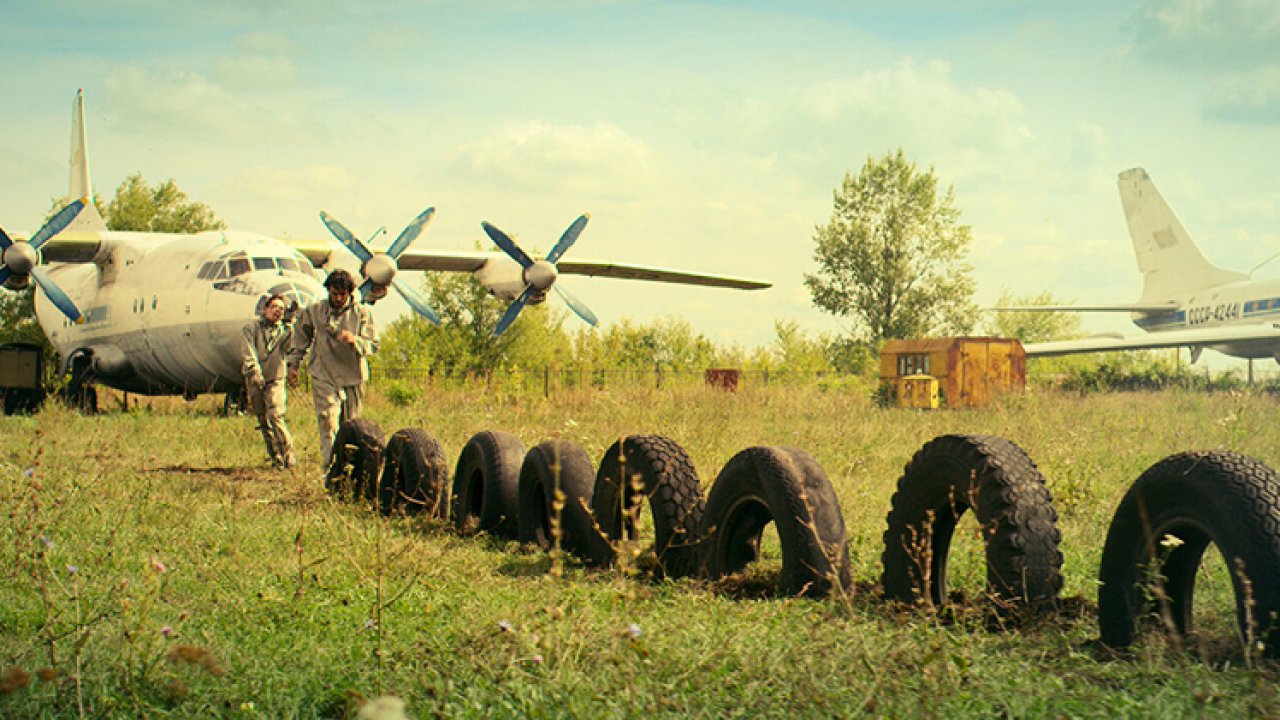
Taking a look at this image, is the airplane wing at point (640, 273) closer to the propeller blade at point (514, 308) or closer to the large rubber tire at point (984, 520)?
the propeller blade at point (514, 308)

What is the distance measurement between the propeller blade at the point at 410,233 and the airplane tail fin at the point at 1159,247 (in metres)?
32.6

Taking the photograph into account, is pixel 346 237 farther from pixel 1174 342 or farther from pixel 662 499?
pixel 1174 342

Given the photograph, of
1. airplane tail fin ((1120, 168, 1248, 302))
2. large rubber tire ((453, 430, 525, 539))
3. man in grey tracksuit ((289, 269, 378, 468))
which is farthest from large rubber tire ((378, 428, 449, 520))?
airplane tail fin ((1120, 168, 1248, 302))

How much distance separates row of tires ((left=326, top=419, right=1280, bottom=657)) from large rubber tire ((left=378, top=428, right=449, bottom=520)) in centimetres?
69

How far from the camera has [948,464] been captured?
5.12 metres

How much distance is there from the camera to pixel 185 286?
1877 cm

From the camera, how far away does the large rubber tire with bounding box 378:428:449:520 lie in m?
8.24

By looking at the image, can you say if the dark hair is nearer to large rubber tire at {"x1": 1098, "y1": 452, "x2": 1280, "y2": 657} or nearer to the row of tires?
the row of tires

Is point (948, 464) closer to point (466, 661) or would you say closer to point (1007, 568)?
point (1007, 568)

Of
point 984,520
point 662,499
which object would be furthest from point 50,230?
point 984,520

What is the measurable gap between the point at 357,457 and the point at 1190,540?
6937mm

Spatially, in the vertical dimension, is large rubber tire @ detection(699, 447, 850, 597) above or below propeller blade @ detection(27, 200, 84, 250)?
below

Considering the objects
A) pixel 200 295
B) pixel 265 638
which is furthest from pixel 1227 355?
pixel 265 638

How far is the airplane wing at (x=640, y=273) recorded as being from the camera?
88.1 ft
